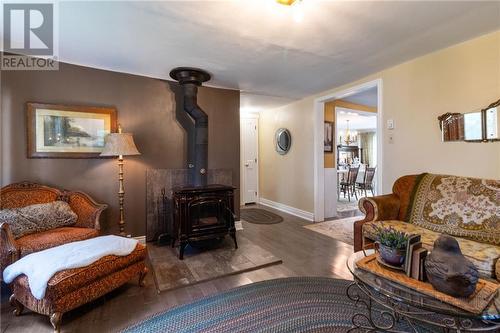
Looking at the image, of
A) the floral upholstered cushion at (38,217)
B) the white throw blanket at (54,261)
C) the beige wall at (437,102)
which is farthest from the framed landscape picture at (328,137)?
the floral upholstered cushion at (38,217)

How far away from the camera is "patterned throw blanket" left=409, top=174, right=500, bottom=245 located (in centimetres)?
207

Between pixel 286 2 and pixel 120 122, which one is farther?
pixel 120 122

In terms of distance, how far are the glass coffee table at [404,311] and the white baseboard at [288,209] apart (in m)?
2.47

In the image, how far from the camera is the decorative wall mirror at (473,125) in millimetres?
2217

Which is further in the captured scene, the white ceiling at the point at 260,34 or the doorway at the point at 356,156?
the doorway at the point at 356,156

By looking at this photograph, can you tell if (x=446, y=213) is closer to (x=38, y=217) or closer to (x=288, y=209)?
(x=288, y=209)

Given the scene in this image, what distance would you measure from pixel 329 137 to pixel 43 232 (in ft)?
14.2

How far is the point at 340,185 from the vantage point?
6.88 meters

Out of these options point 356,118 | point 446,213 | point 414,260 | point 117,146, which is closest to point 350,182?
point 356,118

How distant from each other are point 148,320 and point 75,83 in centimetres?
274

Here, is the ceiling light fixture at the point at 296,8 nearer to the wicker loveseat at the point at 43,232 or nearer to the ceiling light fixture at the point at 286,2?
the ceiling light fixture at the point at 286,2

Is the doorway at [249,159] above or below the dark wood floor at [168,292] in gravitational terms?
above

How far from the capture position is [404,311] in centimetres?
138

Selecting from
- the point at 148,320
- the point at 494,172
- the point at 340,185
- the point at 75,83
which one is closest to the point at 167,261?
the point at 148,320
